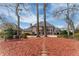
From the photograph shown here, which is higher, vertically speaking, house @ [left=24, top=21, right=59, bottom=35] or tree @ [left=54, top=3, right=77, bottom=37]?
tree @ [left=54, top=3, right=77, bottom=37]

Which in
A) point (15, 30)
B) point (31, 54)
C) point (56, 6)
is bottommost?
point (31, 54)

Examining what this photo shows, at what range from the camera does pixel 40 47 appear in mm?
2877

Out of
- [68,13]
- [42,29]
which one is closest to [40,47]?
[42,29]

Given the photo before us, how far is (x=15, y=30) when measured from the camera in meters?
2.88

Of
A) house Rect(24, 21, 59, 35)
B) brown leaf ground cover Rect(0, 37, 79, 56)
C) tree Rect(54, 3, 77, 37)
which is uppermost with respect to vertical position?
tree Rect(54, 3, 77, 37)

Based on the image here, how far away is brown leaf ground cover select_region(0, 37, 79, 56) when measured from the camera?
2869mm

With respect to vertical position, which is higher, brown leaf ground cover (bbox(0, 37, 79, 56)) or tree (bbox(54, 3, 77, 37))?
tree (bbox(54, 3, 77, 37))

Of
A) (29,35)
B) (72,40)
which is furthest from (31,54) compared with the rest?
(72,40)

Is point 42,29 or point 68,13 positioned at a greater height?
point 68,13

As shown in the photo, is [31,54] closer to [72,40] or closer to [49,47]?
[49,47]

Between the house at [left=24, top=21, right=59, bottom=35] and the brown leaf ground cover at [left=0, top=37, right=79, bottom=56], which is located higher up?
the house at [left=24, top=21, right=59, bottom=35]

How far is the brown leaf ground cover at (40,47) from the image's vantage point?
9.41 feet

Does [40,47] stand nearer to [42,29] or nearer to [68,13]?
[42,29]

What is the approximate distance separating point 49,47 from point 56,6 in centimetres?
31
